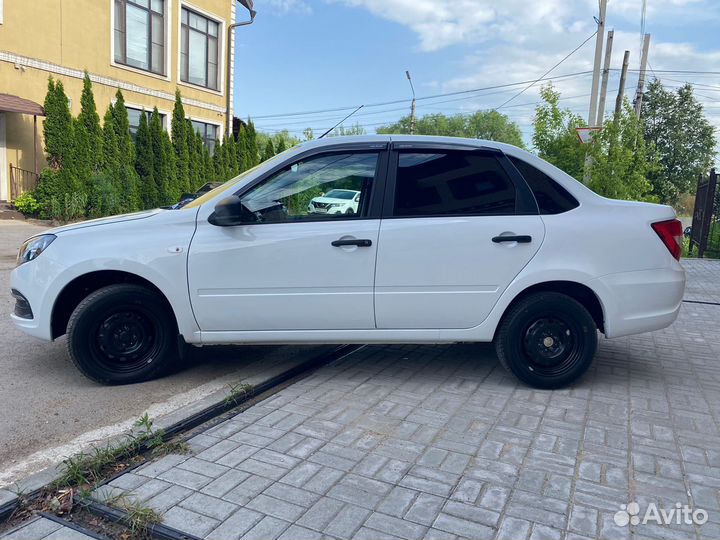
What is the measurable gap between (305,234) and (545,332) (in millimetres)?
1922

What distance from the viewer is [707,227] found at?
49.4 feet

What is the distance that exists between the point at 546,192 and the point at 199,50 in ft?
76.0

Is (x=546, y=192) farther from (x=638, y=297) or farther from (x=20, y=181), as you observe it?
(x=20, y=181)

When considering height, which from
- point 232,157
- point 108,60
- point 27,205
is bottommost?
point 27,205

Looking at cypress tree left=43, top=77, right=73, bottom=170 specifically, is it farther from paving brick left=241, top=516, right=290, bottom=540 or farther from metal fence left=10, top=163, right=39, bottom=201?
paving brick left=241, top=516, right=290, bottom=540

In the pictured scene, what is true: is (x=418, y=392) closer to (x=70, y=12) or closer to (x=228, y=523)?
(x=228, y=523)

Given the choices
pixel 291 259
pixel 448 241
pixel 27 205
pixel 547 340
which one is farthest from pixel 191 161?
pixel 547 340

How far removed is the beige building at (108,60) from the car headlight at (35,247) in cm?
1404

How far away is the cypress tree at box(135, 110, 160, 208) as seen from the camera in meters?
19.7

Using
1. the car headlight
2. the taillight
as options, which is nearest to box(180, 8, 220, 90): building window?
the car headlight

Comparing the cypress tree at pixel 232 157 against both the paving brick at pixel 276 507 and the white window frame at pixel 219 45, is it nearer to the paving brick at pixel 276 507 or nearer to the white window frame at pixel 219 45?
the white window frame at pixel 219 45

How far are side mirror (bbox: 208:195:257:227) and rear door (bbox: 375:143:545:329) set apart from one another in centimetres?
100

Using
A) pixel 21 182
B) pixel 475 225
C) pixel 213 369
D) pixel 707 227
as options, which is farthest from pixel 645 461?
pixel 21 182

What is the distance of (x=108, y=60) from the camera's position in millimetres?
19828
